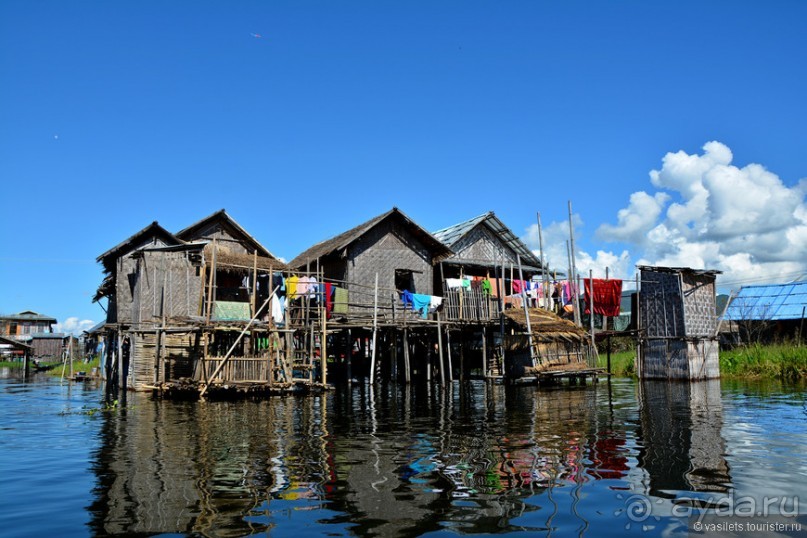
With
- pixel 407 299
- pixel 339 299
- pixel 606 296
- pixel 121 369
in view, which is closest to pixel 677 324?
pixel 606 296

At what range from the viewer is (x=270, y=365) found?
17.5 m

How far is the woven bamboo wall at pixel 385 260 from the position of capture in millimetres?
24516

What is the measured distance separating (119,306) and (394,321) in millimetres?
10216

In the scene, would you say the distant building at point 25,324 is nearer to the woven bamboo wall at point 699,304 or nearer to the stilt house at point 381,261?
the stilt house at point 381,261

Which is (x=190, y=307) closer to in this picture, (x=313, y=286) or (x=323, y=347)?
(x=313, y=286)

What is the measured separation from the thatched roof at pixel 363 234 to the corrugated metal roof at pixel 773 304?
54.3ft

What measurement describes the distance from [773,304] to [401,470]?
31.6 m

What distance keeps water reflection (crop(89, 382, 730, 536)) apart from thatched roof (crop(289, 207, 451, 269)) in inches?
401

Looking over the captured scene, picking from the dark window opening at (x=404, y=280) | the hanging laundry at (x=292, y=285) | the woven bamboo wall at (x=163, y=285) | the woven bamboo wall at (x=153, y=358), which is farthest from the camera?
the dark window opening at (x=404, y=280)

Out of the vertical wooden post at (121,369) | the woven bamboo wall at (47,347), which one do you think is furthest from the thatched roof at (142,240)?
the woven bamboo wall at (47,347)

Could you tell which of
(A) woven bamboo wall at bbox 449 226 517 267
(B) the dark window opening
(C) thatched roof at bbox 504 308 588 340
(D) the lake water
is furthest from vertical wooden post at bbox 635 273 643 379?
(D) the lake water

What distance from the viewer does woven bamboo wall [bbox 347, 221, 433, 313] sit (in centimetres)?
2452

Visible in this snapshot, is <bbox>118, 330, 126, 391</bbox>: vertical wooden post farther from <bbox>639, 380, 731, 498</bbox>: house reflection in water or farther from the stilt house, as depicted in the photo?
<bbox>639, 380, 731, 498</bbox>: house reflection in water

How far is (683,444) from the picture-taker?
937 centimetres
